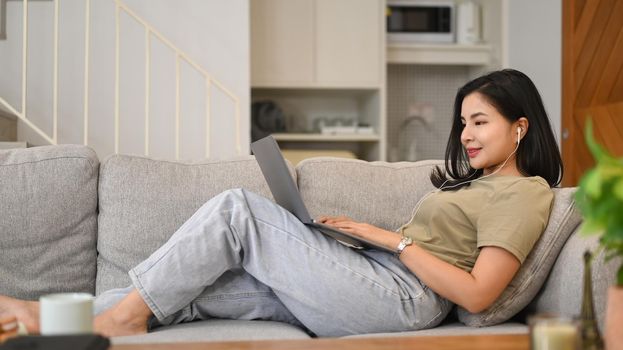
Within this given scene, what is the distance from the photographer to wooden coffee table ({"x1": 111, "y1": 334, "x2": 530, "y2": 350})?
3.52ft

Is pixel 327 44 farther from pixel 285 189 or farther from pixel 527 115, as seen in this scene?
pixel 285 189

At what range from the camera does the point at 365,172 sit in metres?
2.11

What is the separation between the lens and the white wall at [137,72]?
3822 mm

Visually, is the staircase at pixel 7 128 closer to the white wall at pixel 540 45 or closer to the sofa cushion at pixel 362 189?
the sofa cushion at pixel 362 189

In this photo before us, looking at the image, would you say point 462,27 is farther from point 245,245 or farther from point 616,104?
point 245,245

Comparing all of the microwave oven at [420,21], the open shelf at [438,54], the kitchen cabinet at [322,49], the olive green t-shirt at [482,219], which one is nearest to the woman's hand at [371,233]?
the olive green t-shirt at [482,219]

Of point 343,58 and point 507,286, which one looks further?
point 343,58

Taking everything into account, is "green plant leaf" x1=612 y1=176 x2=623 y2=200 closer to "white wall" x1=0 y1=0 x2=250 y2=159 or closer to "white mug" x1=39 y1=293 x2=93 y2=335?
"white mug" x1=39 y1=293 x2=93 y2=335

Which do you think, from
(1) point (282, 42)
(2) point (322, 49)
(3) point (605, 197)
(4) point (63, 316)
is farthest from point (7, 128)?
(3) point (605, 197)

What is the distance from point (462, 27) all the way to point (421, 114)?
2.09 ft

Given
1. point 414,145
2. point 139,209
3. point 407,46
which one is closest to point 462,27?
point 407,46

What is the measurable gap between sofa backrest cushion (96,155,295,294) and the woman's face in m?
0.57

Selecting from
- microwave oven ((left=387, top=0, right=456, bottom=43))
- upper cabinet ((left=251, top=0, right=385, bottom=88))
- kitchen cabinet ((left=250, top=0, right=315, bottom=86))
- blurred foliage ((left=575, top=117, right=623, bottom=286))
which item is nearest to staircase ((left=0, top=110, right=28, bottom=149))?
kitchen cabinet ((left=250, top=0, right=315, bottom=86))

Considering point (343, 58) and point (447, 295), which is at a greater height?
point (343, 58)
